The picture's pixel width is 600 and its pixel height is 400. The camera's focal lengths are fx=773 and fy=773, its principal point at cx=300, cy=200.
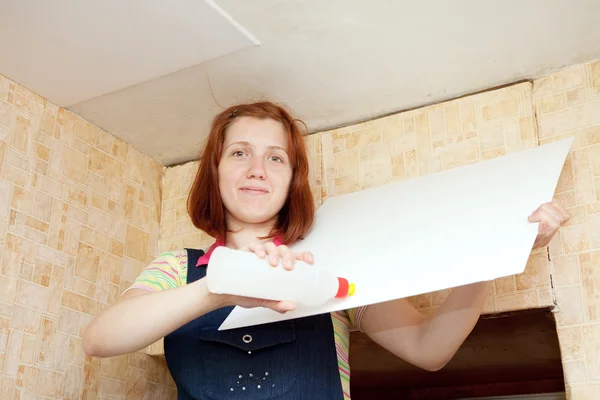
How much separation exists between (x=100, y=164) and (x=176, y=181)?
0.26 meters

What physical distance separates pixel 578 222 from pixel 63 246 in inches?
47.3

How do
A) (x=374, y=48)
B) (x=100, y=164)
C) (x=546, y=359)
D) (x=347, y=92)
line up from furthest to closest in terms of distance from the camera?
(x=546, y=359) → (x=100, y=164) → (x=347, y=92) → (x=374, y=48)

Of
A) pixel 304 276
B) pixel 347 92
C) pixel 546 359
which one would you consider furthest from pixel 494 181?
pixel 546 359

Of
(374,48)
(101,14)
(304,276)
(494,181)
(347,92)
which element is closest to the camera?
(304,276)

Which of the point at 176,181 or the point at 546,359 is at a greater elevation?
the point at 176,181

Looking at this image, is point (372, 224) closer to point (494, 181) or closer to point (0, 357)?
point (494, 181)

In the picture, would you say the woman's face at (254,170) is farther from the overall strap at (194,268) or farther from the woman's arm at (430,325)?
the woman's arm at (430,325)

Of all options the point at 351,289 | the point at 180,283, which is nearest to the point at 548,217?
the point at 351,289

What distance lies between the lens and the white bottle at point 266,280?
1.05 meters

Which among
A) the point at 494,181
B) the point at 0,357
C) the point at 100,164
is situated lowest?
the point at 0,357

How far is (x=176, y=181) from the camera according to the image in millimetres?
2236

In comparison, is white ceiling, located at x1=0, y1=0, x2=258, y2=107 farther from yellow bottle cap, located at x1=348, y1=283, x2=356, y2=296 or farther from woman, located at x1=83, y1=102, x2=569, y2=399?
yellow bottle cap, located at x1=348, y1=283, x2=356, y2=296

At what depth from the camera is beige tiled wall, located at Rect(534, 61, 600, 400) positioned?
5.26 feet

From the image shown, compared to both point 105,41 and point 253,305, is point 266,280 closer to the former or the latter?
point 253,305
